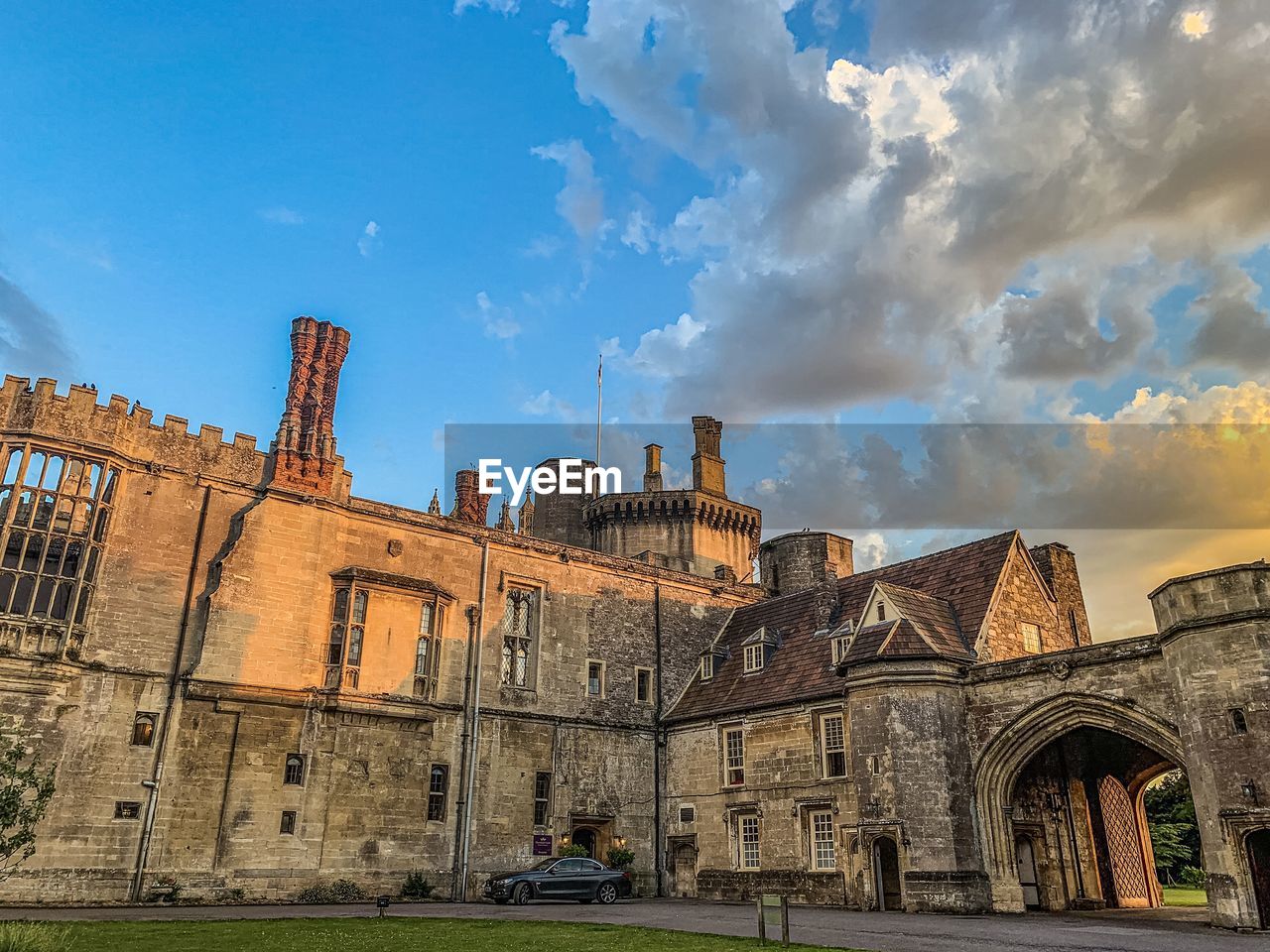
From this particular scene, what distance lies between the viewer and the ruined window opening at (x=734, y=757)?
32.5 meters

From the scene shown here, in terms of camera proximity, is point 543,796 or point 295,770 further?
point 543,796

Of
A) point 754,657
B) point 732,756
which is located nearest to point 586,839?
point 732,756

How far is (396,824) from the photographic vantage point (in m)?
29.0

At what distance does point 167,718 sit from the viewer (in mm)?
25828

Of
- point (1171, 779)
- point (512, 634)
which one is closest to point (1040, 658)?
point (512, 634)

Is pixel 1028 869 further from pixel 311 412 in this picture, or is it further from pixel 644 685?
pixel 311 412

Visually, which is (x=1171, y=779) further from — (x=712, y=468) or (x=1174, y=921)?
(x=1174, y=921)

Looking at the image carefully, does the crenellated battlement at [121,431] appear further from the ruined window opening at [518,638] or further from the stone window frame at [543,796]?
the stone window frame at [543,796]

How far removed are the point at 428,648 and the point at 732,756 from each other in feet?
38.2

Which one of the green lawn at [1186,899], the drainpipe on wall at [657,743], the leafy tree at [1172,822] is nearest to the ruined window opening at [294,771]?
the drainpipe on wall at [657,743]

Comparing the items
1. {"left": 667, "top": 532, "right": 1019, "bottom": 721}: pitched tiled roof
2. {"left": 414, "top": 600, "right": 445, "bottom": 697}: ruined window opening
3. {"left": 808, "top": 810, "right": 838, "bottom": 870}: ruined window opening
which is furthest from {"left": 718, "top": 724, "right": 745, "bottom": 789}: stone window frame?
{"left": 414, "top": 600, "right": 445, "bottom": 697}: ruined window opening

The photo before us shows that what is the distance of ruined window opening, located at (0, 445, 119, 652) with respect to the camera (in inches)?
966

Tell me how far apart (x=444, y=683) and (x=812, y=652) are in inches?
512

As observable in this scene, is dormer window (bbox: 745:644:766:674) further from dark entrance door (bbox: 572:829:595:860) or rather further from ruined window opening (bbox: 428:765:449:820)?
ruined window opening (bbox: 428:765:449:820)
